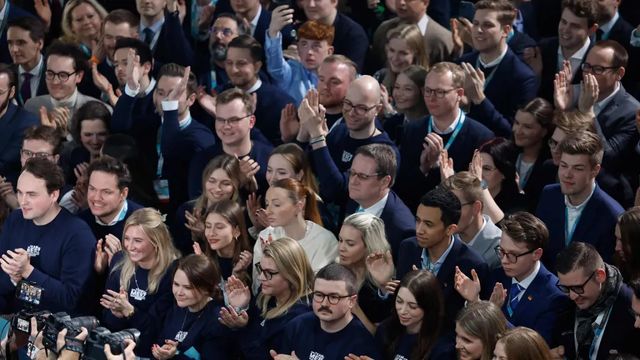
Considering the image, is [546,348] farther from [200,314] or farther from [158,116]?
[158,116]

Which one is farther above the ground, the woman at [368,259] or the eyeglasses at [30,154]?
the woman at [368,259]

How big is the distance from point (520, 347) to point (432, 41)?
4.05 meters

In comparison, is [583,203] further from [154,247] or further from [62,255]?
[62,255]

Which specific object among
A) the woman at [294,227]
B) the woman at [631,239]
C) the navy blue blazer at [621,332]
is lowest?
the woman at [294,227]

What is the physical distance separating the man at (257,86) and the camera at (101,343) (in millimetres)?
2645

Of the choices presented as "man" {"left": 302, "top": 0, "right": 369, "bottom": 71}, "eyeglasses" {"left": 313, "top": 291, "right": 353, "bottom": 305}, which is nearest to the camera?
"eyeglasses" {"left": 313, "top": 291, "right": 353, "bottom": 305}

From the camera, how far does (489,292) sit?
7.76m

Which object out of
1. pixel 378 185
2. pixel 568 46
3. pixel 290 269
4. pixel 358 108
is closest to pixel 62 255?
pixel 290 269

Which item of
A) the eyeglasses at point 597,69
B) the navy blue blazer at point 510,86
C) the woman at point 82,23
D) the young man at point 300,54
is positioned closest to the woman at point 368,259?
the navy blue blazer at point 510,86

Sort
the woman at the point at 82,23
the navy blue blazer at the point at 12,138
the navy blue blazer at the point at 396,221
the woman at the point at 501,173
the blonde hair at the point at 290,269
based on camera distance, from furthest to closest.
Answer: the woman at the point at 82,23, the navy blue blazer at the point at 12,138, the woman at the point at 501,173, the navy blue blazer at the point at 396,221, the blonde hair at the point at 290,269

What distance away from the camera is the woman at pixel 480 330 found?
23.3 ft

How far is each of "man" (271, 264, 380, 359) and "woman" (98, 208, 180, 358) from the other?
3.34 ft

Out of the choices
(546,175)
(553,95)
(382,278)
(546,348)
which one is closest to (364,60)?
(553,95)

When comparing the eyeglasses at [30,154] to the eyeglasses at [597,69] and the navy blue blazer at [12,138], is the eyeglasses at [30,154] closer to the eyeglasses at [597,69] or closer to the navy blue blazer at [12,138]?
the navy blue blazer at [12,138]
